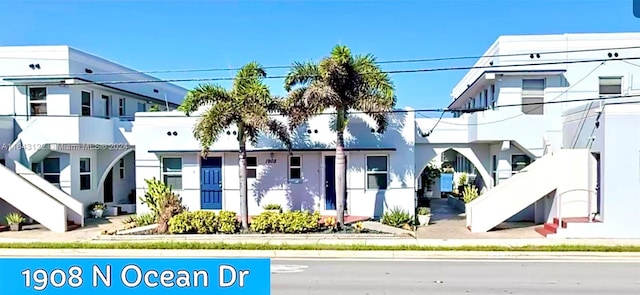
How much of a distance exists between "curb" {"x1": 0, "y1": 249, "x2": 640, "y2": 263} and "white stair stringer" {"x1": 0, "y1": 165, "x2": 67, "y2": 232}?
341cm

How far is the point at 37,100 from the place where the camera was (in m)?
19.5

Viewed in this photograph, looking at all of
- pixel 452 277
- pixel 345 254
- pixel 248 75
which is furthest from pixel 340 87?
pixel 452 277

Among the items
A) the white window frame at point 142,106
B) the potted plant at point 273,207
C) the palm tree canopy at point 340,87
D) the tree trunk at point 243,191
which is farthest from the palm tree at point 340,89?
the white window frame at point 142,106

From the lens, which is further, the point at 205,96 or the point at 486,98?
the point at 486,98

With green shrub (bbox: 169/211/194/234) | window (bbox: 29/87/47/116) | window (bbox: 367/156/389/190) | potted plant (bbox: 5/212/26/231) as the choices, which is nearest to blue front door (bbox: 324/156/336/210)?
window (bbox: 367/156/389/190)

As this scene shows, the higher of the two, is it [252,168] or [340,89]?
[340,89]

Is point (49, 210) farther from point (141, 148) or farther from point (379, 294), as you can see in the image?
point (379, 294)

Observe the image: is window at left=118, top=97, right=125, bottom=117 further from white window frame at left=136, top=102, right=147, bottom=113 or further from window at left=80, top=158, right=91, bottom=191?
window at left=80, top=158, right=91, bottom=191

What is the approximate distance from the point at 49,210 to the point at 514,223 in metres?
16.9

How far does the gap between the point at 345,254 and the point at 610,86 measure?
13.1 m

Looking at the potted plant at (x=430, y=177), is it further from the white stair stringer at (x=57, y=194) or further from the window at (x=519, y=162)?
the white stair stringer at (x=57, y=194)

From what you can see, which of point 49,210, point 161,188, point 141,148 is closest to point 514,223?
point 161,188

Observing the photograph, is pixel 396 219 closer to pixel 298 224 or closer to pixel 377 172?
pixel 377 172

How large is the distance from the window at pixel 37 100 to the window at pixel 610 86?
22.2 meters
